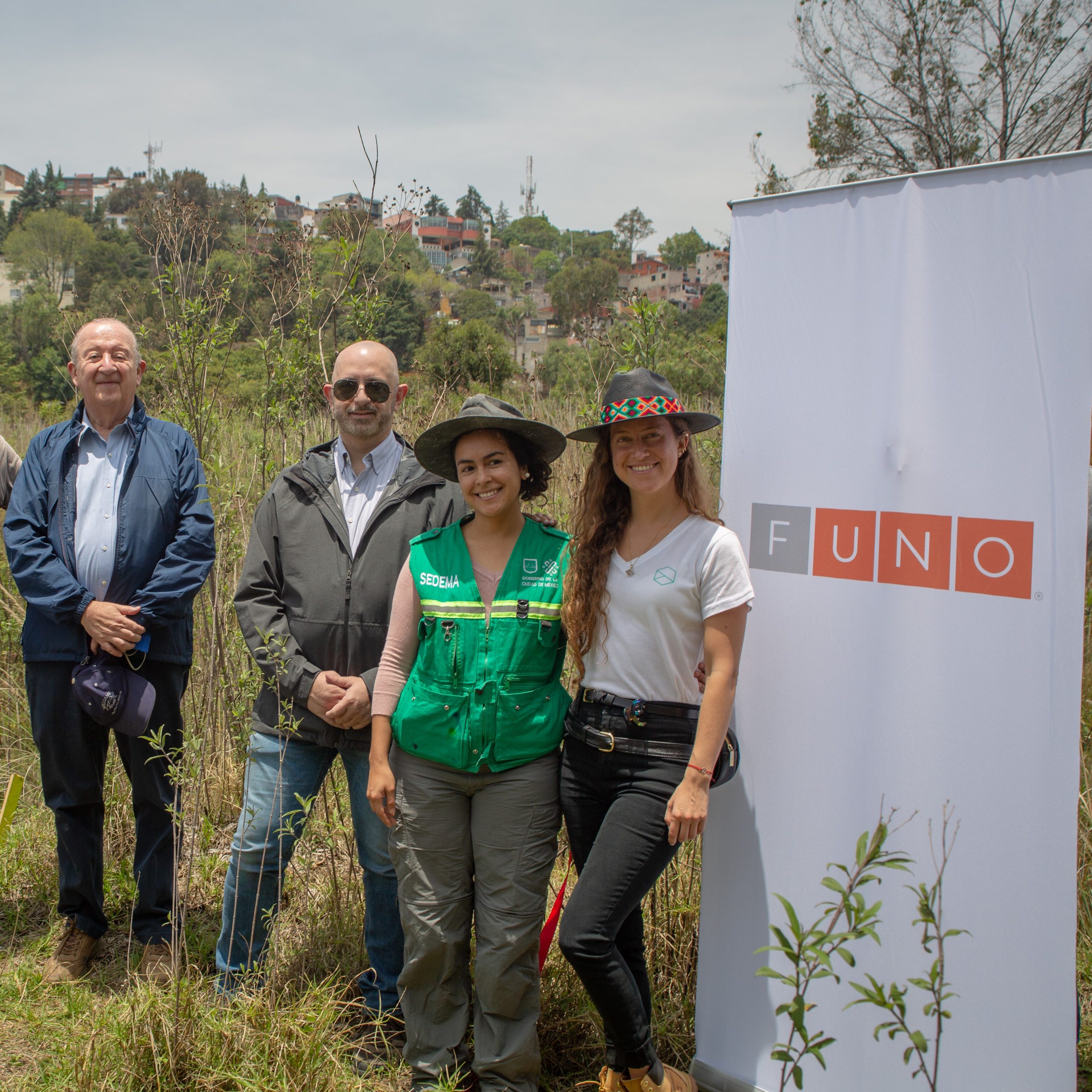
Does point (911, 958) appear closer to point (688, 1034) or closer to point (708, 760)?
point (708, 760)

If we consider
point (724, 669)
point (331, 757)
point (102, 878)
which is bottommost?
point (102, 878)

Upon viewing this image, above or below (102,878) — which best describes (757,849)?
above

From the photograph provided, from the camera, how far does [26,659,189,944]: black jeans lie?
299 centimetres

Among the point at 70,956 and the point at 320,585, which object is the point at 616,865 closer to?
the point at 320,585

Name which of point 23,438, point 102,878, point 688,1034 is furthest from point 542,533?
point 23,438

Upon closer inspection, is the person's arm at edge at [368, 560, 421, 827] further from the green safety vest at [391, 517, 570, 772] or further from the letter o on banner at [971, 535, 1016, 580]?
the letter o on banner at [971, 535, 1016, 580]

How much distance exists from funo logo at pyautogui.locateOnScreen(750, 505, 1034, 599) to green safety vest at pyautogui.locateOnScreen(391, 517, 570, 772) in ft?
1.82

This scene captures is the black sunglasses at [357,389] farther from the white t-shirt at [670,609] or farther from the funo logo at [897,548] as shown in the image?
the funo logo at [897,548]

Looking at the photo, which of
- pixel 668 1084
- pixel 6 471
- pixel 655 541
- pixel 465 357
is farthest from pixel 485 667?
pixel 465 357

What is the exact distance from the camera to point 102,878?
3.16 metres

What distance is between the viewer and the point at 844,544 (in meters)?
2.20

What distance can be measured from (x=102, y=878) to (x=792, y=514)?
8.60 ft

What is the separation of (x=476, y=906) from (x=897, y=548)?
4.52 ft

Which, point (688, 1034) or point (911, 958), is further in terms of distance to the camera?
point (688, 1034)
